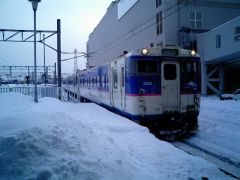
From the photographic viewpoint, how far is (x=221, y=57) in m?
30.6

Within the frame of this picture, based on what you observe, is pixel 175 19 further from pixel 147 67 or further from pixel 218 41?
pixel 147 67

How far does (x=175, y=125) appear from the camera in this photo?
10.7 meters

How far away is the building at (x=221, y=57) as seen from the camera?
28.5 meters

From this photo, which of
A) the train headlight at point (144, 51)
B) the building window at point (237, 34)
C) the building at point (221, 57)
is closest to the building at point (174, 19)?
the building at point (221, 57)

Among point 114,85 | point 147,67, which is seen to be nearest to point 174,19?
point 114,85

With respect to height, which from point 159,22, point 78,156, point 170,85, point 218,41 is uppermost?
point 159,22

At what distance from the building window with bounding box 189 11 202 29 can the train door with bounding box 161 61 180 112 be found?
85.7 feet

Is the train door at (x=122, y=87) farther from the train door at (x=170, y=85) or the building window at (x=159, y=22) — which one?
the building window at (x=159, y=22)

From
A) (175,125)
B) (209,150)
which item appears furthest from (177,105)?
(209,150)

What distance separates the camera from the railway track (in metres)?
6.78

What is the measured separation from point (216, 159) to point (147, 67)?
13.6 feet

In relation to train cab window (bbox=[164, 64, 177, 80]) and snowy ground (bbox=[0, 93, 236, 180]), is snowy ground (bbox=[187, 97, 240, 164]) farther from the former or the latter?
train cab window (bbox=[164, 64, 177, 80])

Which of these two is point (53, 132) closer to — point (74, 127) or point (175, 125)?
point (74, 127)

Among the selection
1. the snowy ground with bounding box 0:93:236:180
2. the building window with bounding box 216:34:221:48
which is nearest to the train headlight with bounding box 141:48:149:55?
the snowy ground with bounding box 0:93:236:180
